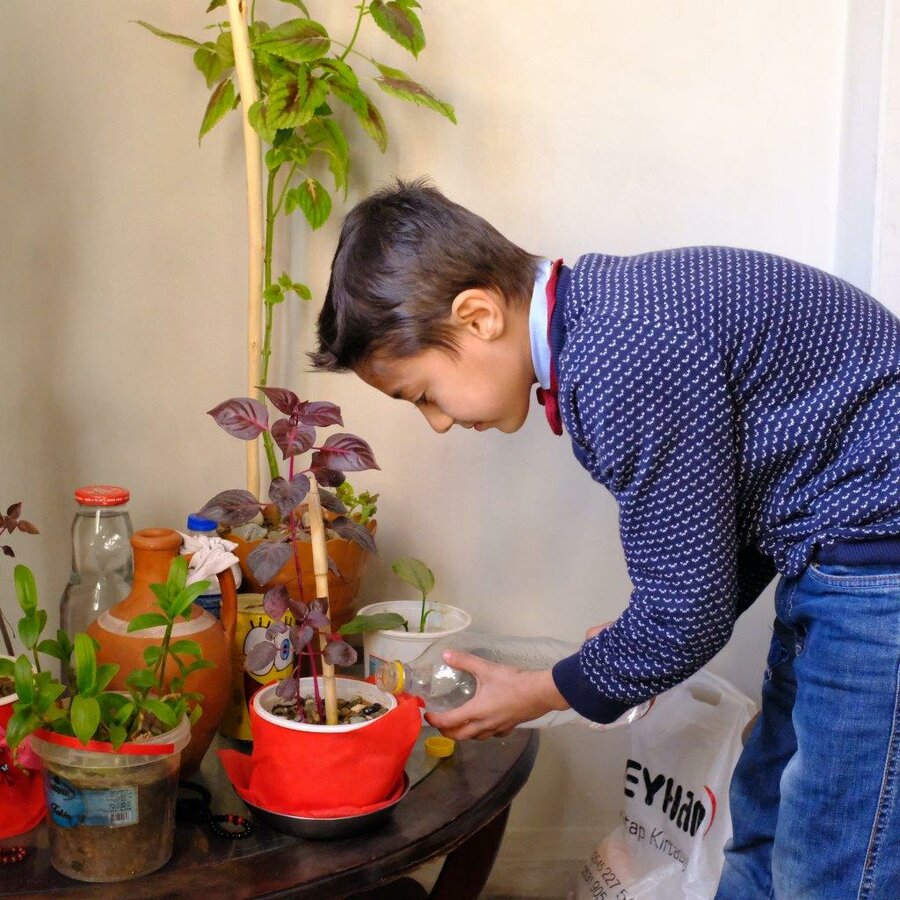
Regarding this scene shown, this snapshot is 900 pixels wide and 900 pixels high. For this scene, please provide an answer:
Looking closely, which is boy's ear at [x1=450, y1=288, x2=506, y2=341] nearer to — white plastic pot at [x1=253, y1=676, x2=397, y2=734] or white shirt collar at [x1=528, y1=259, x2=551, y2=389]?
white shirt collar at [x1=528, y1=259, x2=551, y2=389]

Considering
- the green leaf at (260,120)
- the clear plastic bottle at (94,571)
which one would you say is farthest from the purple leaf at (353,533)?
the green leaf at (260,120)

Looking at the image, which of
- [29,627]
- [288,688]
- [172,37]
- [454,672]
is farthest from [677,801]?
[172,37]

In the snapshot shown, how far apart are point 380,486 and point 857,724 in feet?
2.78

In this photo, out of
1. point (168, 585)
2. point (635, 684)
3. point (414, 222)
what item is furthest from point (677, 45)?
point (168, 585)

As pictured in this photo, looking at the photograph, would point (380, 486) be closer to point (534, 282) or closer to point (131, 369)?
point (131, 369)

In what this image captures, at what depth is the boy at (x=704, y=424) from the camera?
0.85 meters

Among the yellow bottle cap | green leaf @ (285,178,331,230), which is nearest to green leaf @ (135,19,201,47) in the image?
green leaf @ (285,178,331,230)

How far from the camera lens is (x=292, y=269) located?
5.03ft

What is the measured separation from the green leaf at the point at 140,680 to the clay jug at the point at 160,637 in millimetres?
83

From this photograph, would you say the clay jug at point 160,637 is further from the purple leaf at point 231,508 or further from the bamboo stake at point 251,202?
the bamboo stake at point 251,202

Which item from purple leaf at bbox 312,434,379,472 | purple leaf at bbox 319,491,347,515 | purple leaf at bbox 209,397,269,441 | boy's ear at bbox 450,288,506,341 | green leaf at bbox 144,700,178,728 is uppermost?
boy's ear at bbox 450,288,506,341

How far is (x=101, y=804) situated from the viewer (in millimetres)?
785

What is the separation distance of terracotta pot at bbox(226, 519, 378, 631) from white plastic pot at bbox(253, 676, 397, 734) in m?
0.20

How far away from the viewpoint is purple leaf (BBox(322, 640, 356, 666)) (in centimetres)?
89
